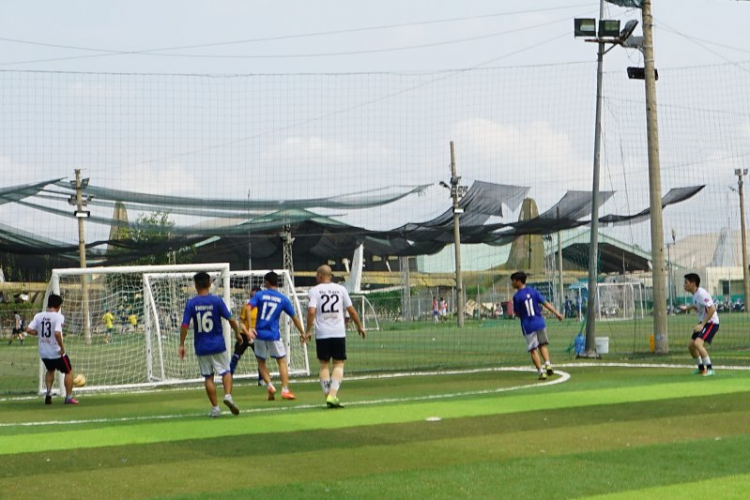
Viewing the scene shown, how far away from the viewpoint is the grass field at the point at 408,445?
345 inches

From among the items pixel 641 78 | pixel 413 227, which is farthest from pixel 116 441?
pixel 413 227

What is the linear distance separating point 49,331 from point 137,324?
12.3m

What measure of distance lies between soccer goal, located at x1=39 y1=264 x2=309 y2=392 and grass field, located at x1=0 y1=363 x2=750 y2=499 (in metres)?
4.95

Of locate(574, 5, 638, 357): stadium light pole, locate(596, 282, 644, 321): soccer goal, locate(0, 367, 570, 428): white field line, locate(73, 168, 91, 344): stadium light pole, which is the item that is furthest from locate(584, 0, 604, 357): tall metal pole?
locate(596, 282, 644, 321): soccer goal

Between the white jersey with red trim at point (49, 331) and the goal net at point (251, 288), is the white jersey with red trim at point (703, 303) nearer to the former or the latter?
the goal net at point (251, 288)

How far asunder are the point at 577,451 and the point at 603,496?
7.26ft

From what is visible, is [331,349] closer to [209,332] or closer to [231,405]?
[231,405]

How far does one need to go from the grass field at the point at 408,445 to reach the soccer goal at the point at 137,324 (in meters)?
4.95

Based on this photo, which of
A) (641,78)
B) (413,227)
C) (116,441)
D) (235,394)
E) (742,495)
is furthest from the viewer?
(413,227)

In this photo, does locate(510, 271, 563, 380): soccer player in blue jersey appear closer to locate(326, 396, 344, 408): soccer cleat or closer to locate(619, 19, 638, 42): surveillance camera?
locate(326, 396, 344, 408): soccer cleat

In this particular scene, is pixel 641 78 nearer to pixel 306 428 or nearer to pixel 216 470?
pixel 306 428

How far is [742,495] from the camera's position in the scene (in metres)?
→ 8.00

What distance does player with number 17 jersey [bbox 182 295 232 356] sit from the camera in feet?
47.5

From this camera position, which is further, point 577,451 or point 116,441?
point 116,441
